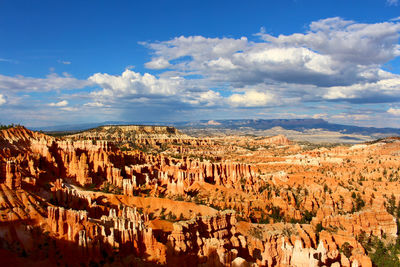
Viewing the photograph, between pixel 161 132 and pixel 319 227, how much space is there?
126241 mm

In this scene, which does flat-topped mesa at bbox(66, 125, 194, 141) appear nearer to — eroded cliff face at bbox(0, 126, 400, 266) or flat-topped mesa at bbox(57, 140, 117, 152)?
flat-topped mesa at bbox(57, 140, 117, 152)

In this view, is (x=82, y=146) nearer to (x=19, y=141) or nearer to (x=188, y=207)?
(x=19, y=141)

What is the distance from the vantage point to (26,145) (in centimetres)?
6488

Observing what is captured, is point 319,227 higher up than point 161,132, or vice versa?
point 161,132

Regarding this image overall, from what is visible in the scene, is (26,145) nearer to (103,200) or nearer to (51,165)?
(51,165)

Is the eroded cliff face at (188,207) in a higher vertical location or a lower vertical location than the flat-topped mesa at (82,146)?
lower

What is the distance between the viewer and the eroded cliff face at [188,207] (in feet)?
92.7

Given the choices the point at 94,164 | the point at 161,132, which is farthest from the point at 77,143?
the point at 161,132

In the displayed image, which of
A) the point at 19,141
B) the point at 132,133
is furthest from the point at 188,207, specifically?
the point at 132,133

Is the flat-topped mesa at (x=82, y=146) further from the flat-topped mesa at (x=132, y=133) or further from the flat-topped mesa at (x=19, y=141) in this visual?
the flat-topped mesa at (x=132, y=133)

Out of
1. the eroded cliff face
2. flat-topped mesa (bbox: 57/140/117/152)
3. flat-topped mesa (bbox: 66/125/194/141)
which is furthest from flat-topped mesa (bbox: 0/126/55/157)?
flat-topped mesa (bbox: 66/125/194/141)

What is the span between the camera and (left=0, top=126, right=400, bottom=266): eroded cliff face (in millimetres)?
28266

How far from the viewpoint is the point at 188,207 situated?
2053 inches

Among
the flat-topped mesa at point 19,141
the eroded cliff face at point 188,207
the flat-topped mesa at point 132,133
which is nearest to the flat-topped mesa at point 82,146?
the eroded cliff face at point 188,207
